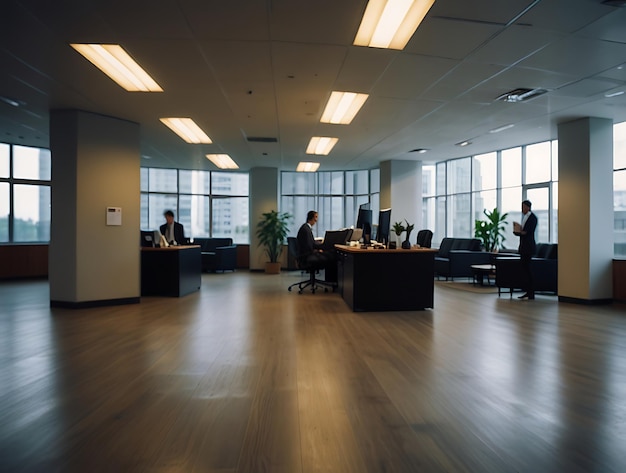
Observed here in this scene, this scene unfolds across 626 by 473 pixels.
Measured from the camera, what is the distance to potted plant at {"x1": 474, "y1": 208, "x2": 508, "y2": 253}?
9.59 m

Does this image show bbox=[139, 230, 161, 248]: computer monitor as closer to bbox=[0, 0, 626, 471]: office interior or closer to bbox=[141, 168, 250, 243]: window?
bbox=[0, 0, 626, 471]: office interior

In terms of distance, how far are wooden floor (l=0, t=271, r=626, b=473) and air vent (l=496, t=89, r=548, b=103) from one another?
318cm

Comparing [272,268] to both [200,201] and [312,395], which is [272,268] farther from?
[312,395]

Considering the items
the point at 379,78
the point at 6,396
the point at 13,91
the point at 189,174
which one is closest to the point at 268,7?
the point at 379,78

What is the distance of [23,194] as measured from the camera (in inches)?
389

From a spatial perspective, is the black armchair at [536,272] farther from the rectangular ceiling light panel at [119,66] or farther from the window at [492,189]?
the rectangular ceiling light panel at [119,66]

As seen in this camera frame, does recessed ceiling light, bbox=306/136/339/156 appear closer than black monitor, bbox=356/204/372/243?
No

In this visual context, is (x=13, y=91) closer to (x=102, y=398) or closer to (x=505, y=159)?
(x=102, y=398)

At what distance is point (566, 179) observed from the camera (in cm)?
698

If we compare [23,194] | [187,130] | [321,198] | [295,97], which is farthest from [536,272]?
[23,194]

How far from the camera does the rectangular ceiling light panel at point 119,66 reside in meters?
4.23

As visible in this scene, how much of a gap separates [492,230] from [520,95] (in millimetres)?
4750

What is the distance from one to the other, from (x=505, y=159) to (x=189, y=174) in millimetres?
9339

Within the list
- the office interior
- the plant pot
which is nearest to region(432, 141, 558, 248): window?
the office interior
